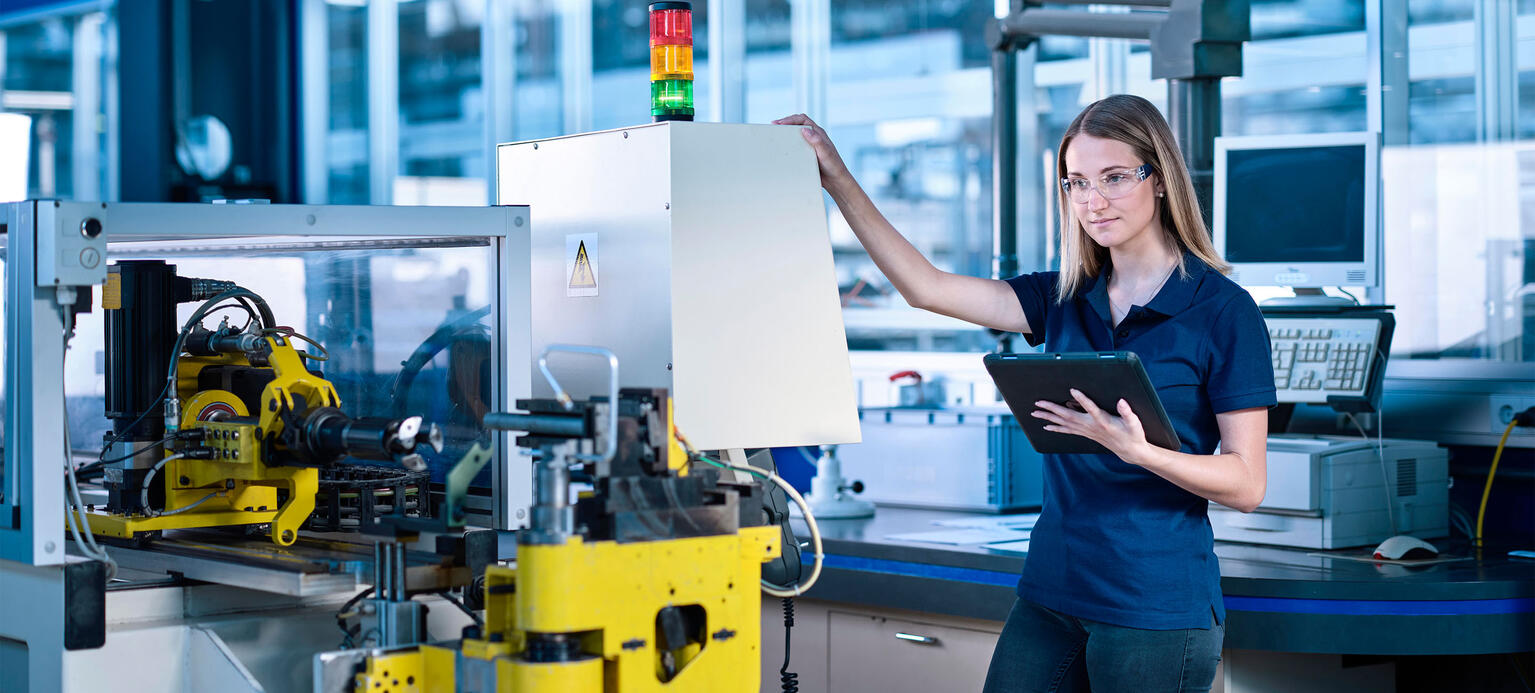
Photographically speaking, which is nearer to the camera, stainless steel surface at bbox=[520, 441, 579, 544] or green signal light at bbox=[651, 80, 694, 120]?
stainless steel surface at bbox=[520, 441, 579, 544]

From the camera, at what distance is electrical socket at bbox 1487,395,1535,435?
3019 mm

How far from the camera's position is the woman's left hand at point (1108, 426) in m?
1.80

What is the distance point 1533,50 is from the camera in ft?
10.9

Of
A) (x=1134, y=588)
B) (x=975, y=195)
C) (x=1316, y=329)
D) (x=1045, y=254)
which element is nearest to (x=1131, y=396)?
(x=1134, y=588)

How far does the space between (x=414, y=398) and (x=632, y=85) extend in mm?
3634

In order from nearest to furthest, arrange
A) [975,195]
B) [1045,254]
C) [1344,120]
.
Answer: [1344,120] → [1045,254] → [975,195]

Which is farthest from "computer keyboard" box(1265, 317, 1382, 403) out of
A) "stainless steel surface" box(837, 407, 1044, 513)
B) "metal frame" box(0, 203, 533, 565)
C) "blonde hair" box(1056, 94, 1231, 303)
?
"metal frame" box(0, 203, 533, 565)

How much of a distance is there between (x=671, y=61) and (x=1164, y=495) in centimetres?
83

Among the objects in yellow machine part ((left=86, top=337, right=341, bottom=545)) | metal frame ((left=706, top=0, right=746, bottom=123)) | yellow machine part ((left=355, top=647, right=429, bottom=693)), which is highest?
metal frame ((left=706, top=0, right=746, bottom=123))

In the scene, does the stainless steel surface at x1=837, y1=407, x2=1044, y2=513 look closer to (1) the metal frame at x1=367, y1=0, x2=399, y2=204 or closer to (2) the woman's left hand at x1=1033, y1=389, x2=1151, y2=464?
(2) the woman's left hand at x1=1033, y1=389, x2=1151, y2=464

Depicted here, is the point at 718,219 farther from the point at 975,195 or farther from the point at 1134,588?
the point at 975,195

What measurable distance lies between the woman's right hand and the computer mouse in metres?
1.25

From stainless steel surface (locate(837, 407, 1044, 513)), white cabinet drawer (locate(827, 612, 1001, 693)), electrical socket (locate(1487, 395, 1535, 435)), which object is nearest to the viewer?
white cabinet drawer (locate(827, 612, 1001, 693))

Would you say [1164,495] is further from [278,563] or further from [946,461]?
[946,461]
